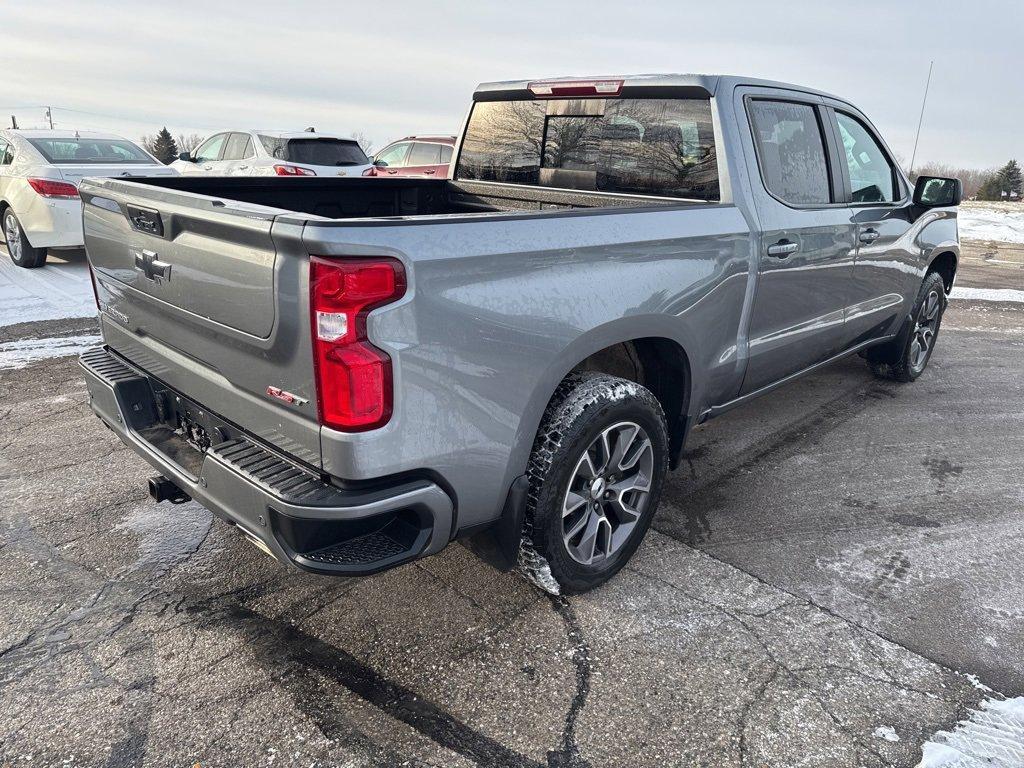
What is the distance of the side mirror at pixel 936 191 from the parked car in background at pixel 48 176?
701 cm

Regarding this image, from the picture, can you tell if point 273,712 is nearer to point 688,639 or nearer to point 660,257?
point 688,639

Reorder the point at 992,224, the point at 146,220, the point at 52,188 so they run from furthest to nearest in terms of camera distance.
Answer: the point at 992,224
the point at 52,188
the point at 146,220

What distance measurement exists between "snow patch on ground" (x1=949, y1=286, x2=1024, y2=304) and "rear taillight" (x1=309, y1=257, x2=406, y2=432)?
945cm

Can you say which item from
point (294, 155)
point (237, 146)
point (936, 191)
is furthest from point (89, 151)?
point (936, 191)

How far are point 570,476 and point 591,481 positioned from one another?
7.3 inches

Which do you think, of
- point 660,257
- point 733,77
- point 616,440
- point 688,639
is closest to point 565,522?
point 616,440

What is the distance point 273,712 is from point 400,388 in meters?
1.11

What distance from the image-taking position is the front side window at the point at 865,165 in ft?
13.4

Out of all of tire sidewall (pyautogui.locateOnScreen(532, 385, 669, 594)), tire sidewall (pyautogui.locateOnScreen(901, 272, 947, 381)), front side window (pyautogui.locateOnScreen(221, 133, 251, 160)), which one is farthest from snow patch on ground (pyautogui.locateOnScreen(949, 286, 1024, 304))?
front side window (pyautogui.locateOnScreen(221, 133, 251, 160))

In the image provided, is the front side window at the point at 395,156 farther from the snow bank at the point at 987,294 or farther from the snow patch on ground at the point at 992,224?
the snow patch on ground at the point at 992,224

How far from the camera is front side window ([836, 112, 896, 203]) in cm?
409

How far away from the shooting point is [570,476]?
103 inches

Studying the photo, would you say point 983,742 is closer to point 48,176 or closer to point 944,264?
point 944,264

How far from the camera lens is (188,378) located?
2.52m
